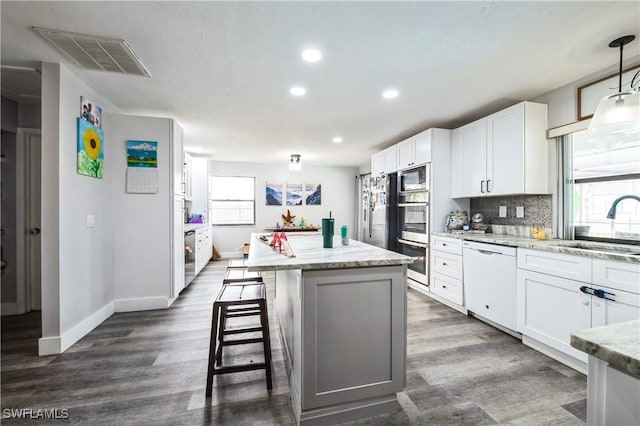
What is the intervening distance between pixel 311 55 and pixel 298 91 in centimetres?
68

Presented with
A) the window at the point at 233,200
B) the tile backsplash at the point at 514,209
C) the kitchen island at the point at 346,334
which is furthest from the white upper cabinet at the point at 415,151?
the window at the point at 233,200

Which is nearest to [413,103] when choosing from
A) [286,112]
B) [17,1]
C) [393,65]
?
[393,65]

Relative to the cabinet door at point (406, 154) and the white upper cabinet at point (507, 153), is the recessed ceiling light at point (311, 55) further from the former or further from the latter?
the cabinet door at point (406, 154)

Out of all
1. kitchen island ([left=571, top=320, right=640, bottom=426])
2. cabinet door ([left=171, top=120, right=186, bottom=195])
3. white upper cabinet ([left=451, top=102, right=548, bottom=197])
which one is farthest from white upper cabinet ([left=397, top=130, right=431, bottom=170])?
kitchen island ([left=571, top=320, right=640, bottom=426])

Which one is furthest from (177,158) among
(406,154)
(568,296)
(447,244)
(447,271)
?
(568,296)

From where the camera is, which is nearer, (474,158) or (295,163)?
(474,158)

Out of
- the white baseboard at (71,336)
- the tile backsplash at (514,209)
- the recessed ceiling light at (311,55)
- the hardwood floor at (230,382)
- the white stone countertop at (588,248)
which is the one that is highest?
the recessed ceiling light at (311,55)

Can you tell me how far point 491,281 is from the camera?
277cm

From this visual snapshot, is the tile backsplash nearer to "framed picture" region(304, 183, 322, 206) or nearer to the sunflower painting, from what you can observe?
"framed picture" region(304, 183, 322, 206)

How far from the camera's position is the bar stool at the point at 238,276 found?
230 cm

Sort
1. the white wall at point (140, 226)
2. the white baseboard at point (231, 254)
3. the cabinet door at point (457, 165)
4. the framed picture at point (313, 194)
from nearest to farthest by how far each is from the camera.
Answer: the white wall at point (140, 226) < the cabinet door at point (457, 165) < the white baseboard at point (231, 254) < the framed picture at point (313, 194)

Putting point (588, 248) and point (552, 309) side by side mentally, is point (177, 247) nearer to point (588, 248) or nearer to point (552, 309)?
point (552, 309)

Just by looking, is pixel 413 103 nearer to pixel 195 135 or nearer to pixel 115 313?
pixel 195 135

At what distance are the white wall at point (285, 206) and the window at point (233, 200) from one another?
13cm
